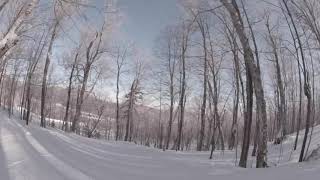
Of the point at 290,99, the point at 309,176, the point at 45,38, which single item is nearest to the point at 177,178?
the point at 309,176

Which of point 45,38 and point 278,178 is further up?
point 45,38

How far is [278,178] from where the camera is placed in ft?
18.0

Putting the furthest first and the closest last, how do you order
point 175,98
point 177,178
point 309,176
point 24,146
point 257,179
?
point 175,98, point 24,146, point 177,178, point 257,179, point 309,176

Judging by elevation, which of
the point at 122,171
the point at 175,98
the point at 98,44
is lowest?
the point at 122,171

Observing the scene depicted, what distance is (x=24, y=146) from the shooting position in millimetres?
9688

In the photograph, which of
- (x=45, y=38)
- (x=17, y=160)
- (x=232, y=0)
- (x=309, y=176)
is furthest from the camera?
(x=45, y=38)

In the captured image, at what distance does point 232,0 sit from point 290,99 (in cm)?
2520

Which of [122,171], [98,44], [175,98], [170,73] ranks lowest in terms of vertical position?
[122,171]

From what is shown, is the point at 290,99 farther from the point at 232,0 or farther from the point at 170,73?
the point at 232,0

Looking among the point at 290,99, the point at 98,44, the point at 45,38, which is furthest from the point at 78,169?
the point at 290,99

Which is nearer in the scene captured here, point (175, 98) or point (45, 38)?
point (45, 38)

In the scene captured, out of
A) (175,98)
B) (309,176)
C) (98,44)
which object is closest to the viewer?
(309,176)

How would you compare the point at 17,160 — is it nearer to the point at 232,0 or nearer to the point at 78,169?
the point at 78,169

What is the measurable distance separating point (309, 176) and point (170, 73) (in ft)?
84.4
